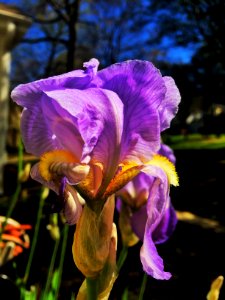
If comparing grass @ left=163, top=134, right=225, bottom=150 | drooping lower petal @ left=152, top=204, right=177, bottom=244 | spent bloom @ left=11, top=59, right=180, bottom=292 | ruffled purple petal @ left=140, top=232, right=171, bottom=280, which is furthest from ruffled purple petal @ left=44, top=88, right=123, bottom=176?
grass @ left=163, top=134, right=225, bottom=150

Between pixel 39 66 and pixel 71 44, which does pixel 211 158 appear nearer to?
pixel 71 44

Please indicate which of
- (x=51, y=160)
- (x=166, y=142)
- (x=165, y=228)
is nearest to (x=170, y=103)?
(x=51, y=160)

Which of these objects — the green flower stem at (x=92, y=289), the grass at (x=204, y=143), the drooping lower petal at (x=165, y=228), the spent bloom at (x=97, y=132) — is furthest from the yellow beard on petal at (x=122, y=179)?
the grass at (x=204, y=143)

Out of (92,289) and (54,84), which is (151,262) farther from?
(54,84)

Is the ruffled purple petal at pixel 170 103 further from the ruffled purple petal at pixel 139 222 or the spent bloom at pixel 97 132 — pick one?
the ruffled purple petal at pixel 139 222

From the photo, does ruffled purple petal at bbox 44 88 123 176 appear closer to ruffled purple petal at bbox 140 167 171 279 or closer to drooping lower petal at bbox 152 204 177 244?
ruffled purple petal at bbox 140 167 171 279

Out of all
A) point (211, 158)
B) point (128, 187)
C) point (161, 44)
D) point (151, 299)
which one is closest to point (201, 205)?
point (151, 299)
